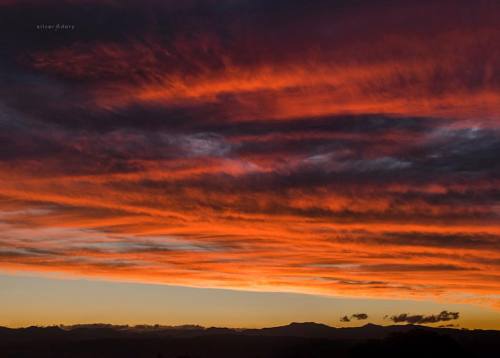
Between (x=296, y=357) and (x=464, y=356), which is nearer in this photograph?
(x=464, y=356)

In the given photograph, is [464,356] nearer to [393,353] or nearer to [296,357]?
[393,353]

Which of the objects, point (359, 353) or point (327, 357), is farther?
point (327, 357)

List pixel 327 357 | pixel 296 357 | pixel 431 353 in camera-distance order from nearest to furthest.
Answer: pixel 431 353
pixel 296 357
pixel 327 357

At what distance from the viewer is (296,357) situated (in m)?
109

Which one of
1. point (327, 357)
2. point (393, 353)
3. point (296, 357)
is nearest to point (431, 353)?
point (393, 353)

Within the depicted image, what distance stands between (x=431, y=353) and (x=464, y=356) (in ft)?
22.8

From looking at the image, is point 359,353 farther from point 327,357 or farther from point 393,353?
point 327,357

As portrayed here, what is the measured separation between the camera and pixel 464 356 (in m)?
102

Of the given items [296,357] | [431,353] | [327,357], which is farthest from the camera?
[327,357]

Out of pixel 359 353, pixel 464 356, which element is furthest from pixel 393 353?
pixel 464 356

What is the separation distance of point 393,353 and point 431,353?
6124mm

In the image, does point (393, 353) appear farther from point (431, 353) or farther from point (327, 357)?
point (327, 357)

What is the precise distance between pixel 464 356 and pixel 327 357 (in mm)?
66887

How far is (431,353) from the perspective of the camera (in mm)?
99875
